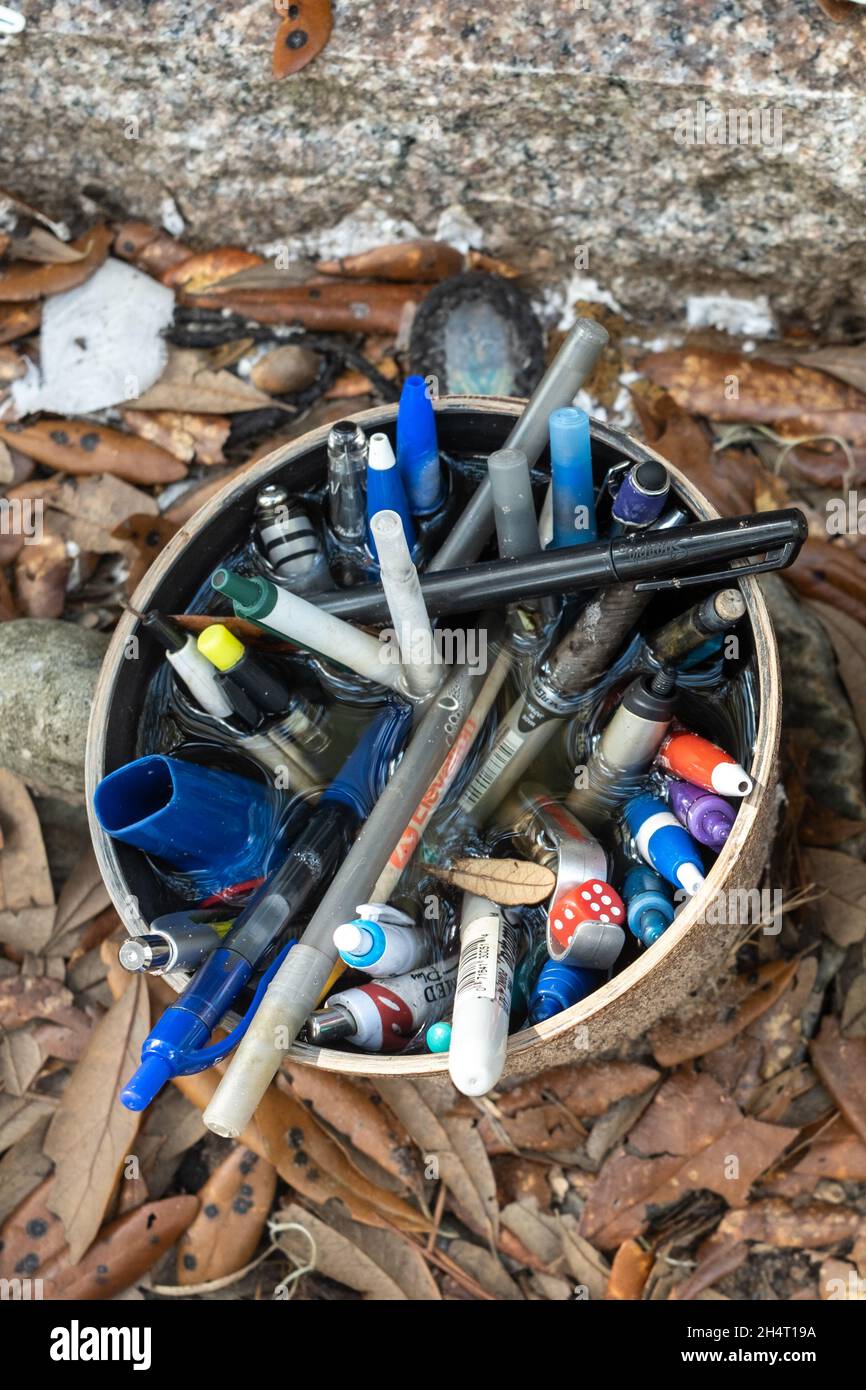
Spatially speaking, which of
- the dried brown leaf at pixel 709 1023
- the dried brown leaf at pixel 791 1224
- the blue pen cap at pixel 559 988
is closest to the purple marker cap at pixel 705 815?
the blue pen cap at pixel 559 988

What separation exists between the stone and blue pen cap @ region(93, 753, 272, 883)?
19 centimetres

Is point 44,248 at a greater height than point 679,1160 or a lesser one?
greater

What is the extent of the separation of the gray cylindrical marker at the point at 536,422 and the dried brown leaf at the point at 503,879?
215mm

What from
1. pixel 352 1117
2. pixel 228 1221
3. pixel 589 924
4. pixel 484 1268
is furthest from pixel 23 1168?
pixel 589 924

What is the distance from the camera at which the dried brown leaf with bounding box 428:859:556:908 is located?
851mm

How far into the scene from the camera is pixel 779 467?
1214 millimetres

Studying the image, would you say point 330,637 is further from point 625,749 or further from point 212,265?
point 212,265

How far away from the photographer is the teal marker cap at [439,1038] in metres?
0.80

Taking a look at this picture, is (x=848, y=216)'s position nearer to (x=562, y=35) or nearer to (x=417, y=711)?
(x=562, y=35)

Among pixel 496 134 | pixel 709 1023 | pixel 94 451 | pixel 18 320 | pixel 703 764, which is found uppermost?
pixel 496 134

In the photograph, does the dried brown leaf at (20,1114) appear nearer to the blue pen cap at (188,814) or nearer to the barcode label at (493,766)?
the blue pen cap at (188,814)

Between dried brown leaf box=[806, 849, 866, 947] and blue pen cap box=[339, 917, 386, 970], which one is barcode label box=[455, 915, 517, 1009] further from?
dried brown leaf box=[806, 849, 866, 947]

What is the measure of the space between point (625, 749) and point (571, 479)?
0.63ft

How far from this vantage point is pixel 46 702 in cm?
106
